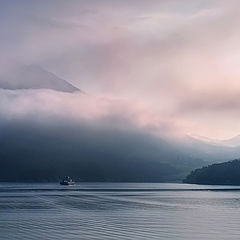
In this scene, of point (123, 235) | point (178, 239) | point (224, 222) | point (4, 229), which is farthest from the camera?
point (224, 222)

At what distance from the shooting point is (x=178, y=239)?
143ft

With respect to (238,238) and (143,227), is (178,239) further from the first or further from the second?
(143,227)

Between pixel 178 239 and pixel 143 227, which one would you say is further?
pixel 143 227

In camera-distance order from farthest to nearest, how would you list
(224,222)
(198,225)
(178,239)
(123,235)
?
(224,222) → (198,225) → (123,235) → (178,239)

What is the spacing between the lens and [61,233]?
4759 cm

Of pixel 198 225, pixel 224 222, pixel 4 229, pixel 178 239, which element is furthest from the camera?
pixel 224 222

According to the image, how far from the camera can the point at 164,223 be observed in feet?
190

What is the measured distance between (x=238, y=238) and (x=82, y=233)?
1482 cm


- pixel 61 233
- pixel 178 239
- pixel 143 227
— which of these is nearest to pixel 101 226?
pixel 143 227

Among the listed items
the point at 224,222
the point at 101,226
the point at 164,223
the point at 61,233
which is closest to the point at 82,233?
the point at 61,233

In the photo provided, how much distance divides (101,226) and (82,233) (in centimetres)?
778

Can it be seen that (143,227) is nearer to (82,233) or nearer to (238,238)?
(82,233)

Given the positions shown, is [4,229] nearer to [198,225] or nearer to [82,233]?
[82,233]

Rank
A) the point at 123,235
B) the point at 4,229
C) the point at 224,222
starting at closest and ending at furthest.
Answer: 1. the point at 123,235
2. the point at 4,229
3. the point at 224,222
